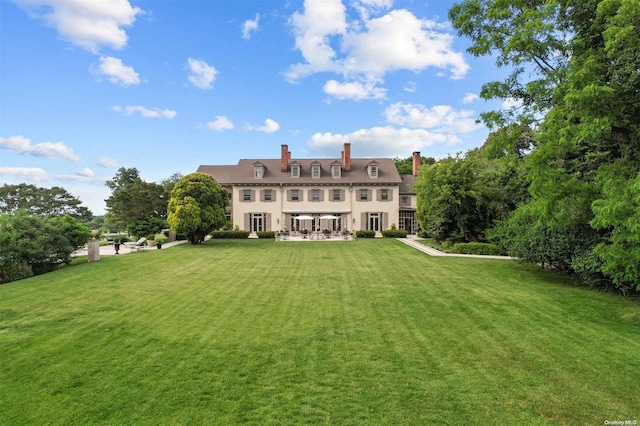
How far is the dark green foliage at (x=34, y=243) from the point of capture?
13.8 metres

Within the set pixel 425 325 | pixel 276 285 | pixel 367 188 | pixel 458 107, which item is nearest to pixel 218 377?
pixel 425 325

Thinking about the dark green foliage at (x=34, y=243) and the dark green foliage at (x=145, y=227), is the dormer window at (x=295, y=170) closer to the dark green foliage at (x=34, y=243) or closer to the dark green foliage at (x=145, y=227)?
the dark green foliage at (x=145, y=227)

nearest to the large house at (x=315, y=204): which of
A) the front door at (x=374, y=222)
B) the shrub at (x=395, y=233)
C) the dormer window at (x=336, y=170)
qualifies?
the front door at (x=374, y=222)

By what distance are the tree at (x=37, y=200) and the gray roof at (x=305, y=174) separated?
20.5 metres

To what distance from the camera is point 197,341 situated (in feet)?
20.6

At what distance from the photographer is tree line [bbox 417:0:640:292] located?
7543 millimetres

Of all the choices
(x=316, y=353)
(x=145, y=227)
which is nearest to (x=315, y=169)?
(x=145, y=227)

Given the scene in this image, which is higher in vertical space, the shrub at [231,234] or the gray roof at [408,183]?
the gray roof at [408,183]

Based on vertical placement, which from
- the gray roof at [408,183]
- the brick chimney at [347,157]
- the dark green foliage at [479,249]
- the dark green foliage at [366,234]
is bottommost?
the dark green foliage at [479,249]

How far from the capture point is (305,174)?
35.2 m

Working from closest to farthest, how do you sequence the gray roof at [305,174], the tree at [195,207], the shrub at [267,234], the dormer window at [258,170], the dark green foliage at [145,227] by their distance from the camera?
the tree at [195,207] < the dark green foliage at [145,227] < the shrub at [267,234] < the gray roof at [305,174] < the dormer window at [258,170]

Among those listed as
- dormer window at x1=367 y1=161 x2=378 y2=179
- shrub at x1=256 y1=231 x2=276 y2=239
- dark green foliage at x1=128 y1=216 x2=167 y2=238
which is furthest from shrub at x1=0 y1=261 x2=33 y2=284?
dormer window at x1=367 y1=161 x2=378 y2=179

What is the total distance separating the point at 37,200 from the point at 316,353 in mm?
49180

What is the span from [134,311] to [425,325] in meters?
6.98
